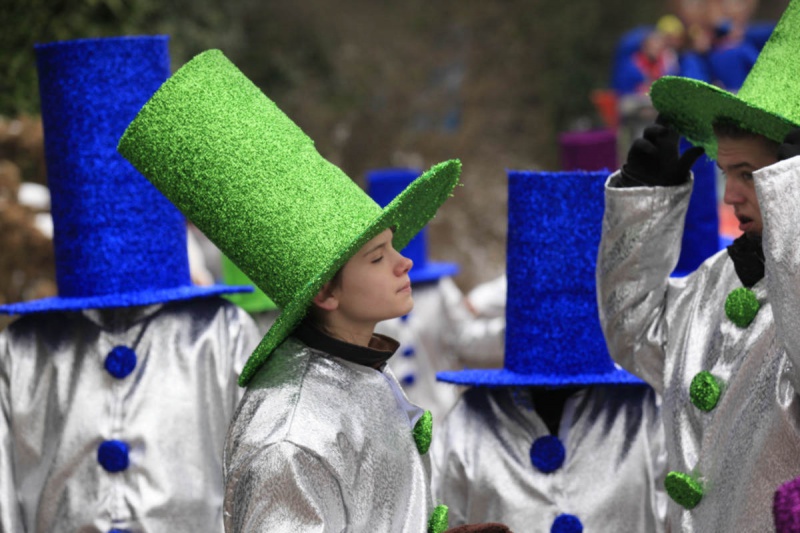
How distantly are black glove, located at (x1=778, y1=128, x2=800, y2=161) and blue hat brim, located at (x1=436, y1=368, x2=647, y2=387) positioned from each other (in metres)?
A: 0.93

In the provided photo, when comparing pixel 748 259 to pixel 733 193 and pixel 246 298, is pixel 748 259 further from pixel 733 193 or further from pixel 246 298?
pixel 246 298

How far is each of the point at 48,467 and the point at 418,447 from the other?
114 centimetres

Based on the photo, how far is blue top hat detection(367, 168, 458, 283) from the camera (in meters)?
5.37

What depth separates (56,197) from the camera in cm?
337

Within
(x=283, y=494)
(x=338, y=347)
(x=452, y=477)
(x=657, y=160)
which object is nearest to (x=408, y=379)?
(x=452, y=477)

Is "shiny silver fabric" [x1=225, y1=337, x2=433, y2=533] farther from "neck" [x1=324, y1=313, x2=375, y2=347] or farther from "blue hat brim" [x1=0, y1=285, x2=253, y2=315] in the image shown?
"blue hat brim" [x1=0, y1=285, x2=253, y2=315]

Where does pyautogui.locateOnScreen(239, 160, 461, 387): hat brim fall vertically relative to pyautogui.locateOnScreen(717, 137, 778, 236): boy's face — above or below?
below

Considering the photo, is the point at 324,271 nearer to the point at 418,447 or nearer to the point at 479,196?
the point at 418,447

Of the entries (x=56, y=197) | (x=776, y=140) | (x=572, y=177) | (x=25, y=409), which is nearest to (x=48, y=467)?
(x=25, y=409)

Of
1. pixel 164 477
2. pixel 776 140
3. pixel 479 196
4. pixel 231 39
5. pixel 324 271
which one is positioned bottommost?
pixel 164 477

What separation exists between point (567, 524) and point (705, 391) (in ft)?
2.07

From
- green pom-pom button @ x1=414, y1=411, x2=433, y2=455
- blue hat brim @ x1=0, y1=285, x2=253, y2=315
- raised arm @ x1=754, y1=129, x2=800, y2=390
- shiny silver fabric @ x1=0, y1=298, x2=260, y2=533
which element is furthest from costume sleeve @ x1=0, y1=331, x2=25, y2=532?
raised arm @ x1=754, y1=129, x2=800, y2=390

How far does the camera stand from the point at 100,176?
3.30m

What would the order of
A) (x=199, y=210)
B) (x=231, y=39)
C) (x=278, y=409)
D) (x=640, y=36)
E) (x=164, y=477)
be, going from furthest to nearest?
1. (x=640, y=36)
2. (x=231, y=39)
3. (x=164, y=477)
4. (x=199, y=210)
5. (x=278, y=409)
